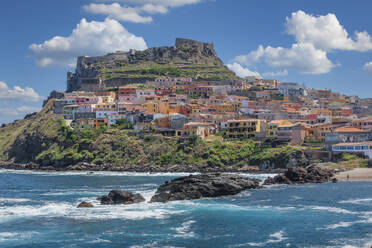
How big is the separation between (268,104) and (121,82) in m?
53.5

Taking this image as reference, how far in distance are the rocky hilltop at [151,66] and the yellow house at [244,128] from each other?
175ft

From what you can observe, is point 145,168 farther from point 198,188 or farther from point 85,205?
point 85,205

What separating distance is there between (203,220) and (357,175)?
36855 mm

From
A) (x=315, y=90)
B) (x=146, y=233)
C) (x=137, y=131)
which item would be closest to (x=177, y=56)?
(x=315, y=90)

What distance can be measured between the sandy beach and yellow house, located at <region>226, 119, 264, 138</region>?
2696 cm

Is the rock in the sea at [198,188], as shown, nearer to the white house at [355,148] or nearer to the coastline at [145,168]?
the coastline at [145,168]

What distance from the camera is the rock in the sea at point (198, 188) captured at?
53562 mm

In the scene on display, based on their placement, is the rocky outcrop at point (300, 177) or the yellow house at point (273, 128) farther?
the yellow house at point (273, 128)

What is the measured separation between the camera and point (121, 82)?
490 feet

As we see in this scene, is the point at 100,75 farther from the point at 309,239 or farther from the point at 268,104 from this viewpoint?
the point at 309,239

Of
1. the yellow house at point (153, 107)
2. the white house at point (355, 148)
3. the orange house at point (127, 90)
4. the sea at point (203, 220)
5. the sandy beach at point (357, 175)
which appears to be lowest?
the sea at point (203, 220)

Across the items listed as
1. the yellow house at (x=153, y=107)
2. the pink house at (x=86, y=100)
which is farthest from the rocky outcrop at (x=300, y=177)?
the pink house at (x=86, y=100)

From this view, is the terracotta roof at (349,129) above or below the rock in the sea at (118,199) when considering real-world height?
above

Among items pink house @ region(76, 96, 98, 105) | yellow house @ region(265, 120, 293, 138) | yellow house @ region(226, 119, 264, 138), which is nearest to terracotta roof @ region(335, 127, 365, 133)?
yellow house @ region(265, 120, 293, 138)
